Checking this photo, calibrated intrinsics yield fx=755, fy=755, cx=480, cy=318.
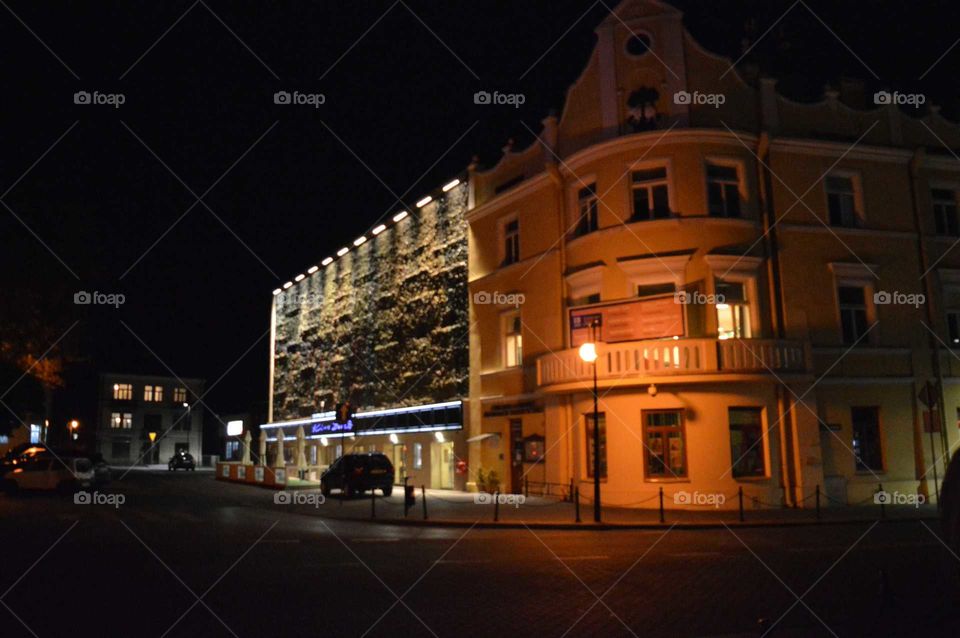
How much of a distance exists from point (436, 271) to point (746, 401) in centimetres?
1623

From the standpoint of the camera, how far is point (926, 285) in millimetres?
25234

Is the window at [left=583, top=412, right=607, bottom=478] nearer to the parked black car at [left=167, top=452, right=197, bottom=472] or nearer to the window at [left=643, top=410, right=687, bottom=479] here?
the window at [left=643, top=410, right=687, bottom=479]

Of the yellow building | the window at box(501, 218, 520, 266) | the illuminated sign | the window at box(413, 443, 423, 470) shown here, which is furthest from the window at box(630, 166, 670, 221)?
the illuminated sign

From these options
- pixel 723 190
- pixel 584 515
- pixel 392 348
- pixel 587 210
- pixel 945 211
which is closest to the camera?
pixel 584 515

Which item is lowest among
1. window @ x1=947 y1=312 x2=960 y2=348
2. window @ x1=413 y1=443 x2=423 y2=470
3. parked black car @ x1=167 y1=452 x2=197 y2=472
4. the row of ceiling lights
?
parked black car @ x1=167 y1=452 x2=197 y2=472

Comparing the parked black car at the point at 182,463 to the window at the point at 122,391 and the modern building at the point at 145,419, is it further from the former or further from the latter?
the window at the point at 122,391

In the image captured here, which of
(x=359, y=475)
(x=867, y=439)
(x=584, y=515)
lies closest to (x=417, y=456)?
(x=359, y=475)

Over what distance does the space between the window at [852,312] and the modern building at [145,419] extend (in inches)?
2649

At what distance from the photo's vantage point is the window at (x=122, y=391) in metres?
79.7

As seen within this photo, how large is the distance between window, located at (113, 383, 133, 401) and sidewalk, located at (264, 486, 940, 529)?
206ft

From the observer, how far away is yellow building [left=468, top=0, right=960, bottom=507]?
22406 millimetres

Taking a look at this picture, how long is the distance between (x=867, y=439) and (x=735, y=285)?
6542 mm

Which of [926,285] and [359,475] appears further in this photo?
[359,475]

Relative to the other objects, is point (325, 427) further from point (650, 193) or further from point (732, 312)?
point (732, 312)
